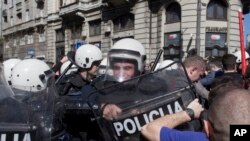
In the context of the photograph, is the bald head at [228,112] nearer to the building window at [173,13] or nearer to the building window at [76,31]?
the building window at [173,13]

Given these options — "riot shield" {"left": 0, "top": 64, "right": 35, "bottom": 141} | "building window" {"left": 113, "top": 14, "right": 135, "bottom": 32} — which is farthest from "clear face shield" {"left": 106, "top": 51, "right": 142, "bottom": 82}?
"building window" {"left": 113, "top": 14, "right": 135, "bottom": 32}

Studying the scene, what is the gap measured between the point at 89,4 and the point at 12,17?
1841 centimetres

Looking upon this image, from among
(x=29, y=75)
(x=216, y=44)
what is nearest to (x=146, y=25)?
(x=216, y=44)

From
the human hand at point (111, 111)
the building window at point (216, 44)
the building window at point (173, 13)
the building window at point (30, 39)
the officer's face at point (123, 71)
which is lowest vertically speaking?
the human hand at point (111, 111)

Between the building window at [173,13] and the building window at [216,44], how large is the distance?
186cm

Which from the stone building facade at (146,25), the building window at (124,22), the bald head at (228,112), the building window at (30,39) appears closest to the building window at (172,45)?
the stone building facade at (146,25)

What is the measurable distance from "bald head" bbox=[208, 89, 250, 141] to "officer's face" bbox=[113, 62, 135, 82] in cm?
133

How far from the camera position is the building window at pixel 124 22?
23.0 meters

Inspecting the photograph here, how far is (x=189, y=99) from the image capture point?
7.29 ft

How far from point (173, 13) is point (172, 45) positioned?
67.0 inches

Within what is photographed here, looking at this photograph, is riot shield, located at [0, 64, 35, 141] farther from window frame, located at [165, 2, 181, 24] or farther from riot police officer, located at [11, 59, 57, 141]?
window frame, located at [165, 2, 181, 24]

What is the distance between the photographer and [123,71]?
9.46 feet

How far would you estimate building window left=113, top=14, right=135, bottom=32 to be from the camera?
2299 centimetres

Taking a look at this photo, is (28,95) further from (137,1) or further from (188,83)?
(137,1)
